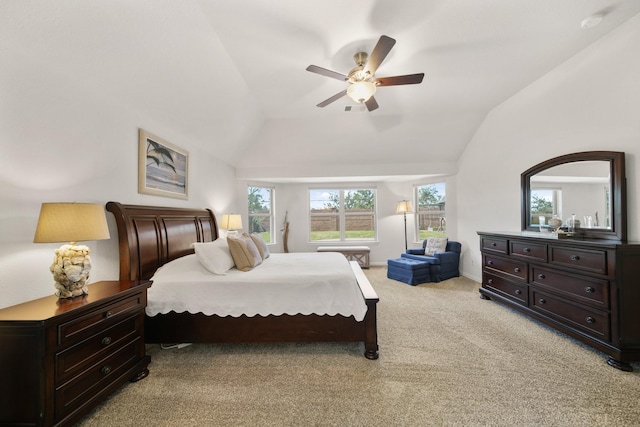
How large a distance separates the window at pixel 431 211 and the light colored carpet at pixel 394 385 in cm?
327

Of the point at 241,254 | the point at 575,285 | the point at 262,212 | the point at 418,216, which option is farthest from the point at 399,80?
the point at 262,212

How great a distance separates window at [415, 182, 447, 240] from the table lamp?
5823mm

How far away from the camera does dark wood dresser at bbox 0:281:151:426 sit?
1.30m

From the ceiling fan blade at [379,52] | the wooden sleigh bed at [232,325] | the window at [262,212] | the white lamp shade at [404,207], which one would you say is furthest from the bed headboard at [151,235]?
the white lamp shade at [404,207]

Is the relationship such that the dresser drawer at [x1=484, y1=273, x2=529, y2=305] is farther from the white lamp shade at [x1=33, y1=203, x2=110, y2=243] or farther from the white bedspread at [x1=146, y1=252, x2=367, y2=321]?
the white lamp shade at [x1=33, y1=203, x2=110, y2=243]

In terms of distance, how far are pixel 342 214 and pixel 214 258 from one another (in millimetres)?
4277

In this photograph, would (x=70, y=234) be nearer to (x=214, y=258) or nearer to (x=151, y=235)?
(x=151, y=235)

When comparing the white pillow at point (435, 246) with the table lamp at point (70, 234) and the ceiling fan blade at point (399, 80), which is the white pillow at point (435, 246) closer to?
the ceiling fan blade at point (399, 80)

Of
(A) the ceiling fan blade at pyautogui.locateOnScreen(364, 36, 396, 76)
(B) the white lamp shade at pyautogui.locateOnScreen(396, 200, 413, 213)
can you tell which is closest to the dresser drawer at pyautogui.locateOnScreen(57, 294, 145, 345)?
(A) the ceiling fan blade at pyautogui.locateOnScreen(364, 36, 396, 76)

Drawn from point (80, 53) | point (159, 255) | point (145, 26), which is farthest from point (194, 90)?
point (159, 255)

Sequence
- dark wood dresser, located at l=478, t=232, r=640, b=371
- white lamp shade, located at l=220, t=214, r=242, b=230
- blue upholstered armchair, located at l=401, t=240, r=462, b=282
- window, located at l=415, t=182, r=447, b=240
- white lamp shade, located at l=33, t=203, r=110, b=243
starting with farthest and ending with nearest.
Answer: window, located at l=415, t=182, r=447, b=240 < blue upholstered armchair, located at l=401, t=240, r=462, b=282 < white lamp shade, located at l=220, t=214, r=242, b=230 < dark wood dresser, located at l=478, t=232, r=640, b=371 < white lamp shade, located at l=33, t=203, r=110, b=243

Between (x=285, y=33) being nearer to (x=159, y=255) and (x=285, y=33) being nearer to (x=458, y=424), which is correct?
(x=159, y=255)

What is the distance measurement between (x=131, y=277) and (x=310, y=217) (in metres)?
4.44

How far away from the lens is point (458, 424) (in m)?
1.49
